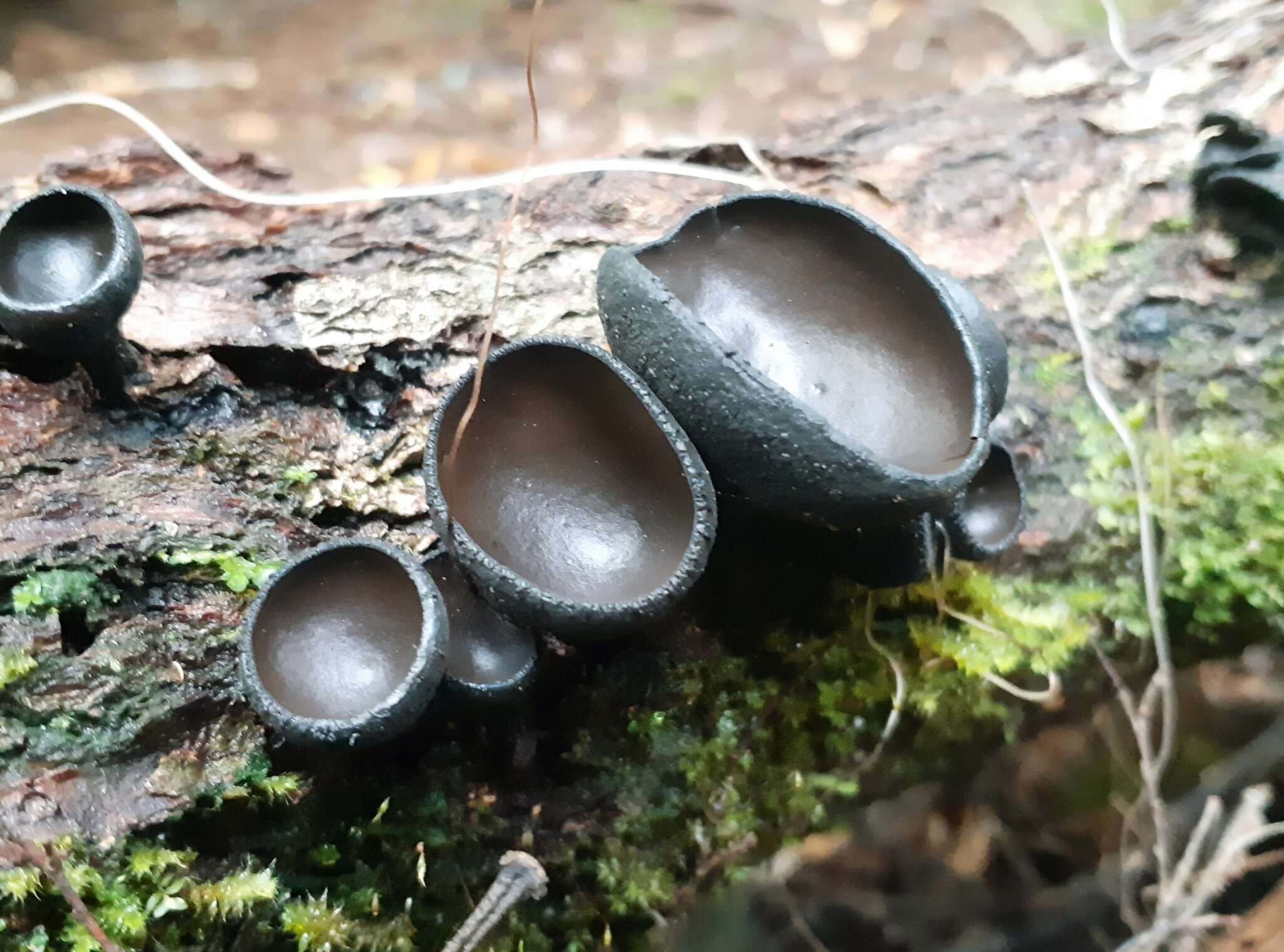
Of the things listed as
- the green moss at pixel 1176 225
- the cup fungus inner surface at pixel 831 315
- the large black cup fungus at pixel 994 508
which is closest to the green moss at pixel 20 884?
the cup fungus inner surface at pixel 831 315

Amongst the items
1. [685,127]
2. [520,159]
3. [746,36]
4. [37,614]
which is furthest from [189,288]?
[746,36]

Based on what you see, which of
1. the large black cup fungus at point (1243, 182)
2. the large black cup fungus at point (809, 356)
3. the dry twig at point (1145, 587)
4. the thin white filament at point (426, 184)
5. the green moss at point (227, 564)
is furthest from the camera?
the thin white filament at point (426, 184)

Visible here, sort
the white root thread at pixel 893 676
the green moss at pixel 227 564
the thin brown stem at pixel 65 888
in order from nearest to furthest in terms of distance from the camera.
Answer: the thin brown stem at pixel 65 888 → the green moss at pixel 227 564 → the white root thread at pixel 893 676

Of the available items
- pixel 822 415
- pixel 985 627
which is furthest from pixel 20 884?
pixel 985 627

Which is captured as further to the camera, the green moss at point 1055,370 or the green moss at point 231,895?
the green moss at point 1055,370

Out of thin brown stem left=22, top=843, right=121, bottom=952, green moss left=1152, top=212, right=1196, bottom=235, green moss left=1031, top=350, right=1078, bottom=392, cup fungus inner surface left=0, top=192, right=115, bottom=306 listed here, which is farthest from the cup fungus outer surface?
green moss left=1152, top=212, right=1196, bottom=235

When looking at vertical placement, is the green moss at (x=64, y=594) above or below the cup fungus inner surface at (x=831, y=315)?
below

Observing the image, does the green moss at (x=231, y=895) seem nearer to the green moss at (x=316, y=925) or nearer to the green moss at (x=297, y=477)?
the green moss at (x=316, y=925)

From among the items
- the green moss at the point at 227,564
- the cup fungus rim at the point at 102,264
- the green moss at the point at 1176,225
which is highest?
the green moss at the point at 1176,225

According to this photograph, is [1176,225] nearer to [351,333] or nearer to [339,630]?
[351,333]
